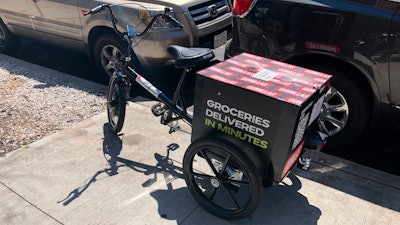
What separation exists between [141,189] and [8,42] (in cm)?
459

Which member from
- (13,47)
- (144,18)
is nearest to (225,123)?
(144,18)

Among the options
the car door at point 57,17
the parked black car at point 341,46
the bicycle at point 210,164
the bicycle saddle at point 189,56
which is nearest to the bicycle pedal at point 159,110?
the bicycle at point 210,164

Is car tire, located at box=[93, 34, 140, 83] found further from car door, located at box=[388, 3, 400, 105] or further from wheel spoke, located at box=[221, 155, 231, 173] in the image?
car door, located at box=[388, 3, 400, 105]

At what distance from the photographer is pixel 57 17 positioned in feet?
16.6

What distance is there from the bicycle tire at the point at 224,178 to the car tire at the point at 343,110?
1.22 meters

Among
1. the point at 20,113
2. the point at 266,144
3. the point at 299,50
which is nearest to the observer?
the point at 266,144

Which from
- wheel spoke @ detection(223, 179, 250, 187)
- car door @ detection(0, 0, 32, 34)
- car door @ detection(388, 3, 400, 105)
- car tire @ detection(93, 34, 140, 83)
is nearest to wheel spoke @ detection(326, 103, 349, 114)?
A: car door @ detection(388, 3, 400, 105)

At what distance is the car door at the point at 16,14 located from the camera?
5441 mm

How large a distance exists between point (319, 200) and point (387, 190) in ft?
2.10

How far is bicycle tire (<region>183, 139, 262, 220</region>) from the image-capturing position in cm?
235

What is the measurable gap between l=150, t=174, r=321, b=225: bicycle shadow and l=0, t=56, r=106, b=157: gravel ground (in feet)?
5.64

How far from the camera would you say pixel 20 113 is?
4.20m

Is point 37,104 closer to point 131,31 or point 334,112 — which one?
point 131,31

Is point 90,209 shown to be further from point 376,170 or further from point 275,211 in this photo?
point 376,170
